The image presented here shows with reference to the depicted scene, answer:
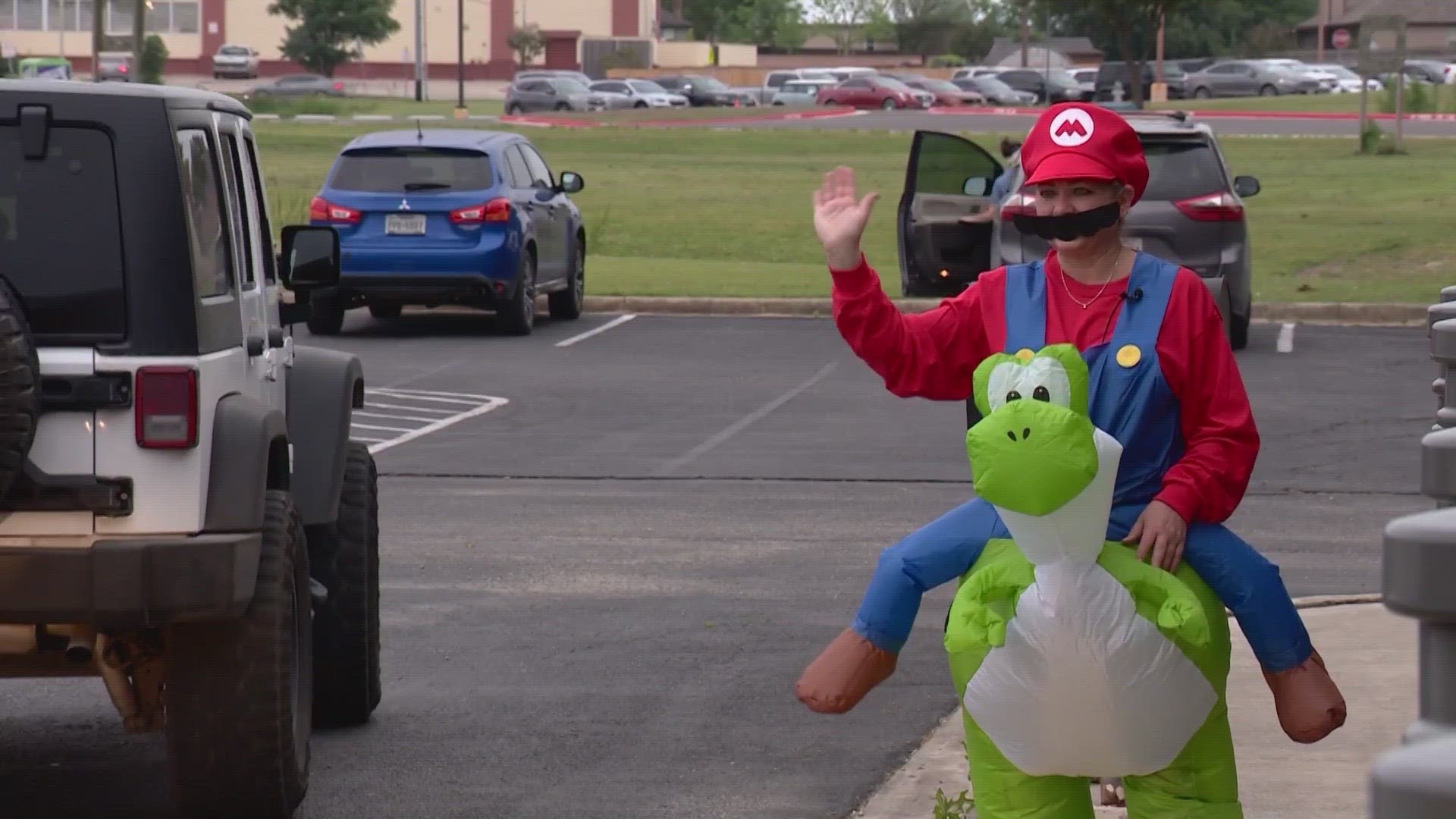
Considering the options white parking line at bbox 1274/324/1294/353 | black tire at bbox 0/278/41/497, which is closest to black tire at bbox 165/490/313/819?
black tire at bbox 0/278/41/497

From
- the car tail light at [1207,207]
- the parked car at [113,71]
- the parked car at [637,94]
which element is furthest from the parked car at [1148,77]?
the car tail light at [1207,207]

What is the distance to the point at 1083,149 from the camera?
4.17 metres

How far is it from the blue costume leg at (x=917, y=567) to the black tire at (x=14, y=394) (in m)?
2.07

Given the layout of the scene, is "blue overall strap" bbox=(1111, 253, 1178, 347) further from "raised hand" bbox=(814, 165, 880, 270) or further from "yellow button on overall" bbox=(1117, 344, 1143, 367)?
"raised hand" bbox=(814, 165, 880, 270)

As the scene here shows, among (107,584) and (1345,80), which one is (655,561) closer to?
(107,584)

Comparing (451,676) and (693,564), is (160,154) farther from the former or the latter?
(693,564)

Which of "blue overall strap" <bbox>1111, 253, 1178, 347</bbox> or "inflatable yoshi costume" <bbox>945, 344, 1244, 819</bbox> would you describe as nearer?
"inflatable yoshi costume" <bbox>945, 344, 1244, 819</bbox>

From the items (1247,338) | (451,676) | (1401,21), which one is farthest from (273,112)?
(451,676)

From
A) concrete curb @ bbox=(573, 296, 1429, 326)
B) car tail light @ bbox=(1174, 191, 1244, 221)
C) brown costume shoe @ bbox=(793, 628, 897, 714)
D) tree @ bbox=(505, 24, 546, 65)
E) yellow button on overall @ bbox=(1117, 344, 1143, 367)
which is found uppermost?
tree @ bbox=(505, 24, 546, 65)

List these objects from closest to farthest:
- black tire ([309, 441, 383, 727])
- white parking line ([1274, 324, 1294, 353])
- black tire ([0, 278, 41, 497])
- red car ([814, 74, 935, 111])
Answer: black tire ([0, 278, 41, 497]) < black tire ([309, 441, 383, 727]) < white parking line ([1274, 324, 1294, 353]) < red car ([814, 74, 935, 111])

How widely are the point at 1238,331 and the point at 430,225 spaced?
6.61 meters

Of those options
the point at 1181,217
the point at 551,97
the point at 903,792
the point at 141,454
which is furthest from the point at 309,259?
the point at 551,97

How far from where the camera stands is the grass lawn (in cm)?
2359

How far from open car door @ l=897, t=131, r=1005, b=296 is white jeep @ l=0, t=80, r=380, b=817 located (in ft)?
25.7
